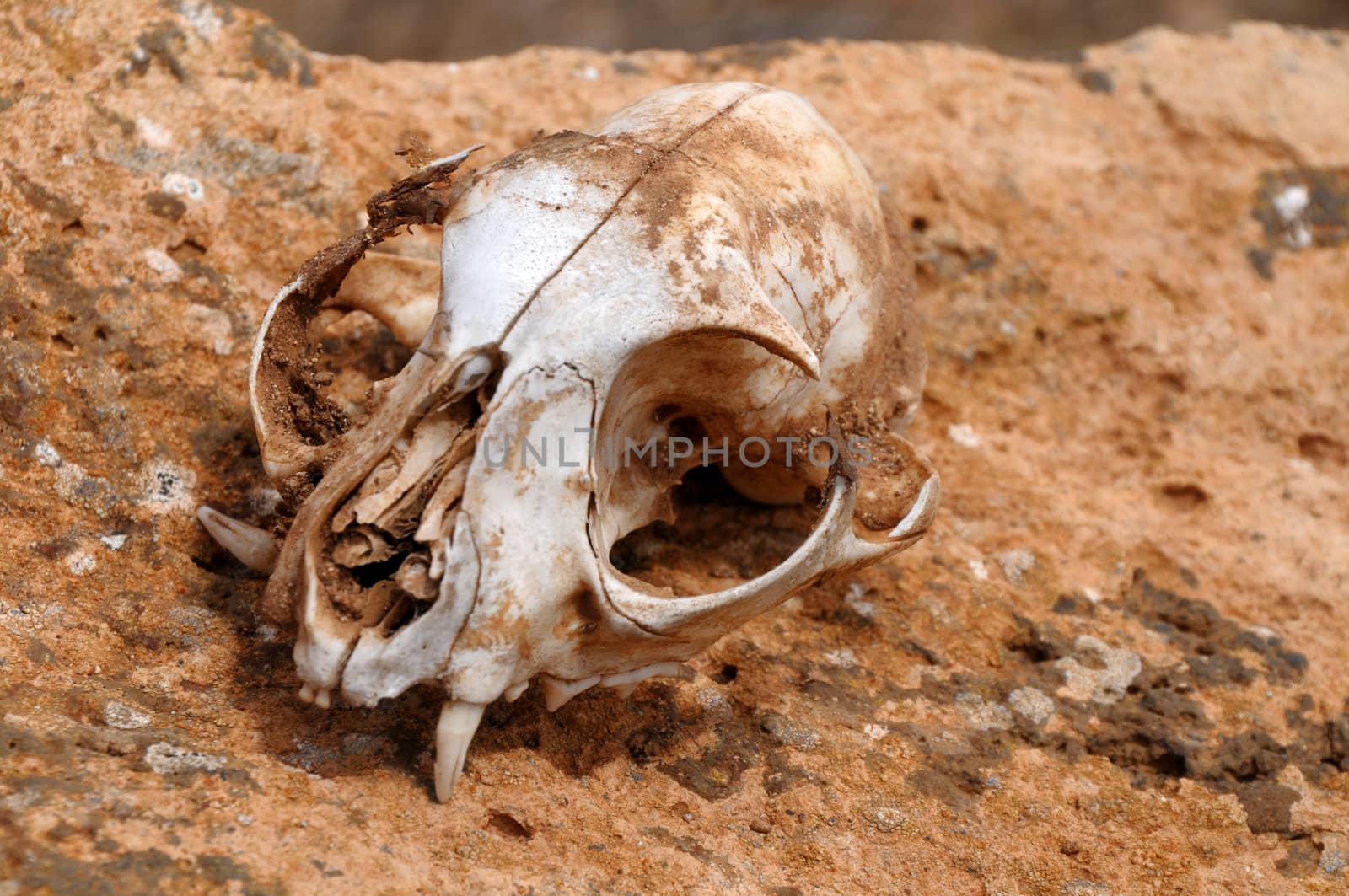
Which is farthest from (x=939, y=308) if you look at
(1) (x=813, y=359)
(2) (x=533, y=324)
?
(2) (x=533, y=324)

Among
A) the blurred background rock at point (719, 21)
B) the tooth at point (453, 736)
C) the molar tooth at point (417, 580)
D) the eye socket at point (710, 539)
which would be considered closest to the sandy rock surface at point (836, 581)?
the tooth at point (453, 736)

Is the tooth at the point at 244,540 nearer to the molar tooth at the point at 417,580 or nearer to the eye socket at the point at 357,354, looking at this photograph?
the molar tooth at the point at 417,580

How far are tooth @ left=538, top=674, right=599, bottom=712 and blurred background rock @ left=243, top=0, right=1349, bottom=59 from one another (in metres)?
5.10

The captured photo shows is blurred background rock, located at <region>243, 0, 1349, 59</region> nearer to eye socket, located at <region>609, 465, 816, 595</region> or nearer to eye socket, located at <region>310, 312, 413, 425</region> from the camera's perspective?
eye socket, located at <region>310, 312, 413, 425</region>

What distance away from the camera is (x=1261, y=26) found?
5.21 m

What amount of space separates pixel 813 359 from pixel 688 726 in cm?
87

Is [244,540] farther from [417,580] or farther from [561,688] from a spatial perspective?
[561,688]

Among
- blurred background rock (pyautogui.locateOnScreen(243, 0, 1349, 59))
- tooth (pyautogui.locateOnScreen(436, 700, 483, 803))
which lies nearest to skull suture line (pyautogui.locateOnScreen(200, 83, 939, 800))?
tooth (pyautogui.locateOnScreen(436, 700, 483, 803))

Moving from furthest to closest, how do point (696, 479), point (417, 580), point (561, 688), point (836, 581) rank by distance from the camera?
point (696, 479) → point (836, 581) → point (561, 688) → point (417, 580)

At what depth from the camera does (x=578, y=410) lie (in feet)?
7.84

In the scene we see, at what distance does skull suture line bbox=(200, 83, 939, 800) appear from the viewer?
2301 mm

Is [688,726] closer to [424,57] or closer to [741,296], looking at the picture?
[741,296]

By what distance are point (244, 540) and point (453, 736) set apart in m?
0.70

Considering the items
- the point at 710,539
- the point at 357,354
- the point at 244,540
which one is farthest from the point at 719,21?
the point at 244,540
